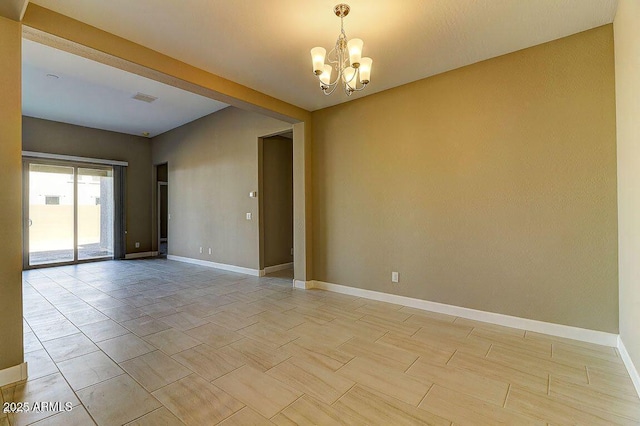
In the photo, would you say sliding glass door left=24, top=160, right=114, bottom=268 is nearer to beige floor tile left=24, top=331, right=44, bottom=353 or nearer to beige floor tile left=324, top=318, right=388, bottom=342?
beige floor tile left=24, top=331, right=44, bottom=353

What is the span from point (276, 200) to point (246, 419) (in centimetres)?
458

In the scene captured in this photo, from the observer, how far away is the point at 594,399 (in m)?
1.88

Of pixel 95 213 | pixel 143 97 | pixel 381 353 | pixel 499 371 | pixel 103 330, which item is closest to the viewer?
pixel 499 371

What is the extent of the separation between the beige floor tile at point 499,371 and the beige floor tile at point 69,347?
3.17 meters

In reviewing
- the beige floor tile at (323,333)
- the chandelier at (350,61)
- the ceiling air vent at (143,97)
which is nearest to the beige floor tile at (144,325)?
the beige floor tile at (323,333)

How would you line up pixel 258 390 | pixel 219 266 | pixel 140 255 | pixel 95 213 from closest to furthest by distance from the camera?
pixel 258 390 < pixel 219 266 < pixel 95 213 < pixel 140 255

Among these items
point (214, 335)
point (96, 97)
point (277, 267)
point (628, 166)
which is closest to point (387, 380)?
point (214, 335)

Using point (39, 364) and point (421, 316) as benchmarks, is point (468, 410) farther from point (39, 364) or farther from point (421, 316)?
point (39, 364)

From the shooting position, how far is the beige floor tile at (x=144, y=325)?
9.78 feet

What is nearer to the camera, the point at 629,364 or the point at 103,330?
the point at 629,364

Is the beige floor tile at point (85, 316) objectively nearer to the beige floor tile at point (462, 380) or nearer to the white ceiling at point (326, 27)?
the white ceiling at point (326, 27)

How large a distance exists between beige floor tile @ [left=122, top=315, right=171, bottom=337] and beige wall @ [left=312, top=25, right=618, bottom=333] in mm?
2448

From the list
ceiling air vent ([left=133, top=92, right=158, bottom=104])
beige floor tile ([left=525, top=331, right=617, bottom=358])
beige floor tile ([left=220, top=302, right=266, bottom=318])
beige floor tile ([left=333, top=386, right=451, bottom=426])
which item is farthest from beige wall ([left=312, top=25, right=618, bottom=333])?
ceiling air vent ([left=133, top=92, right=158, bottom=104])

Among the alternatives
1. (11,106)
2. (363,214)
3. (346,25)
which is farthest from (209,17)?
(363,214)
